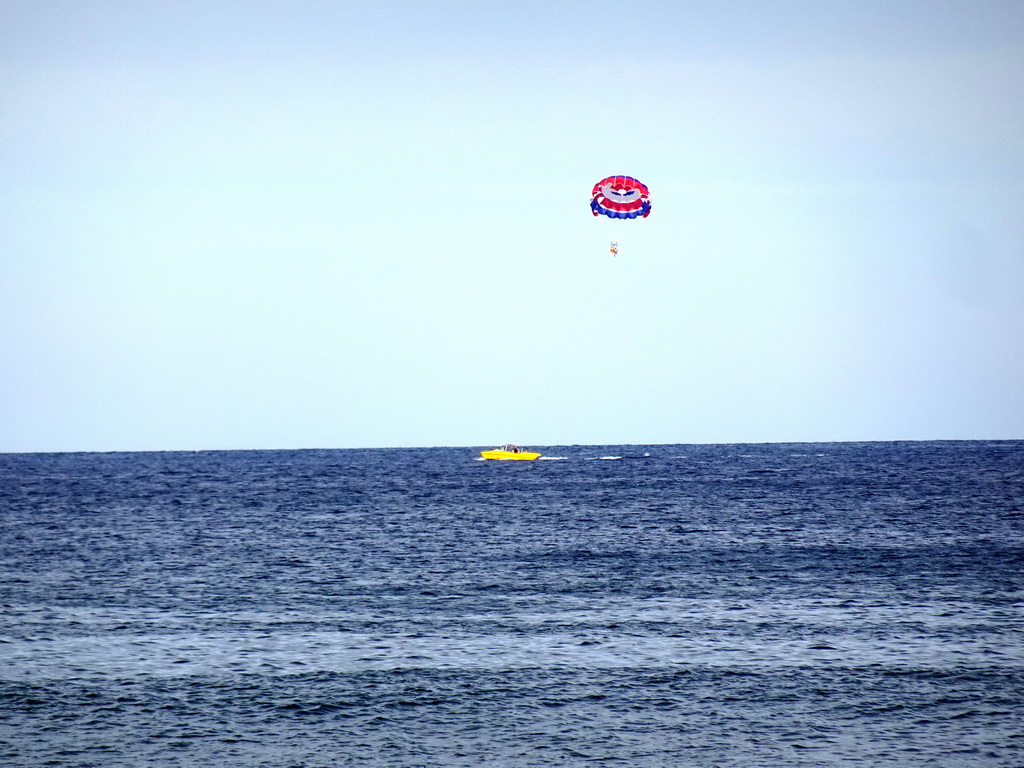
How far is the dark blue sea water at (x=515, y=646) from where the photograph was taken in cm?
2444

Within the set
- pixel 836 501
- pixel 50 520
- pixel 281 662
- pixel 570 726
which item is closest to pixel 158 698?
pixel 281 662

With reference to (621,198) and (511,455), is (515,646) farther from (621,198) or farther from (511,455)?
(511,455)

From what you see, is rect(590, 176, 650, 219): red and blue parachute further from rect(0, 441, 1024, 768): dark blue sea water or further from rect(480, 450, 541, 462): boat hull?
rect(480, 450, 541, 462): boat hull

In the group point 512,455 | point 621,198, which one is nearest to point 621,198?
point 621,198

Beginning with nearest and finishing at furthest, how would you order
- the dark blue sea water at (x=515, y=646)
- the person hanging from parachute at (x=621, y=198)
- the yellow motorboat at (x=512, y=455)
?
the dark blue sea water at (x=515, y=646), the person hanging from parachute at (x=621, y=198), the yellow motorboat at (x=512, y=455)

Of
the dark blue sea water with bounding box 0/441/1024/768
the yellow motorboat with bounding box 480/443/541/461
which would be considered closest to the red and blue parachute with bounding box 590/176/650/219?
the dark blue sea water with bounding box 0/441/1024/768

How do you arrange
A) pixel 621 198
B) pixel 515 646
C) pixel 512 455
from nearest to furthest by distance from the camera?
1. pixel 515 646
2. pixel 621 198
3. pixel 512 455

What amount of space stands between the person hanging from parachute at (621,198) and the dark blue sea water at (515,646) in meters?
20.3

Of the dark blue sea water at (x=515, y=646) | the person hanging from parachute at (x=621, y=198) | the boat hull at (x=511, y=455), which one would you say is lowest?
the dark blue sea water at (x=515, y=646)

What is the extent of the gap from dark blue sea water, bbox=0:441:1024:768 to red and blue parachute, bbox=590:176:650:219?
20.4 meters

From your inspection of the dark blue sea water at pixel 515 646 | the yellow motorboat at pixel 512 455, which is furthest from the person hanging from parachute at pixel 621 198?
the yellow motorboat at pixel 512 455

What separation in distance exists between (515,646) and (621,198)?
4389cm

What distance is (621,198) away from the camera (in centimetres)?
7156

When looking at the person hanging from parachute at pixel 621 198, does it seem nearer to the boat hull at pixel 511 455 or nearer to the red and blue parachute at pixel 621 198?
the red and blue parachute at pixel 621 198
